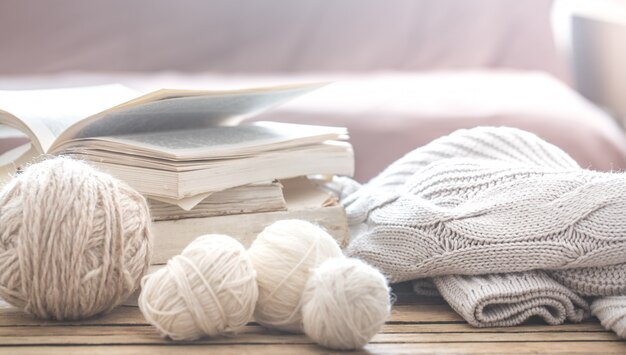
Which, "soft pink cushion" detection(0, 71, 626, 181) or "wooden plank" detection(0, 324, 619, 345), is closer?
"wooden plank" detection(0, 324, 619, 345)

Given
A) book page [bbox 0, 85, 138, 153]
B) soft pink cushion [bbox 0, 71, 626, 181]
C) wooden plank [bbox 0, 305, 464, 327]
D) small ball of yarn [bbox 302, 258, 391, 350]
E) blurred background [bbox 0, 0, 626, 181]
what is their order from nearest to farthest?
small ball of yarn [bbox 302, 258, 391, 350] → wooden plank [bbox 0, 305, 464, 327] → book page [bbox 0, 85, 138, 153] → soft pink cushion [bbox 0, 71, 626, 181] → blurred background [bbox 0, 0, 626, 181]

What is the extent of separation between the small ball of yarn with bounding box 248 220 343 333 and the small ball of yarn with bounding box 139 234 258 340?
2 cm

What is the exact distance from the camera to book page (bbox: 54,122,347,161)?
0.73 m

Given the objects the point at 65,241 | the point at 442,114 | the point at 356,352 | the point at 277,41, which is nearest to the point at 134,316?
the point at 65,241

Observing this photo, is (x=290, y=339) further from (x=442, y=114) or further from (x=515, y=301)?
(x=442, y=114)

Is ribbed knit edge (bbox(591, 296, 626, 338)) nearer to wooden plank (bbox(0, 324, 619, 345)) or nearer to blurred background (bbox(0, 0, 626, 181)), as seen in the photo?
wooden plank (bbox(0, 324, 619, 345))

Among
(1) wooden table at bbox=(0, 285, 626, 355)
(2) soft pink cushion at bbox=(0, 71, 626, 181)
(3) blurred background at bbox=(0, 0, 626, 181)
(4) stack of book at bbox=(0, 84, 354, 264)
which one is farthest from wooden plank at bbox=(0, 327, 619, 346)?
(3) blurred background at bbox=(0, 0, 626, 181)

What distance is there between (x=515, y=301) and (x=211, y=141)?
329mm

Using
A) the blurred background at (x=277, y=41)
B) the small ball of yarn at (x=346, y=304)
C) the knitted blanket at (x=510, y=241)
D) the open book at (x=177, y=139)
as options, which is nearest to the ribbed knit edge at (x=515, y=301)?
the knitted blanket at (x=510, y=241)

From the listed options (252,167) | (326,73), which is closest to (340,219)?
(252,167)

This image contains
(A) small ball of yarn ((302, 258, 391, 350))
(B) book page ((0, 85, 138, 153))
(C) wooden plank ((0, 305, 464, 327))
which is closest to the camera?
(A) small ball of yarn ((302, 258, 391, 350))

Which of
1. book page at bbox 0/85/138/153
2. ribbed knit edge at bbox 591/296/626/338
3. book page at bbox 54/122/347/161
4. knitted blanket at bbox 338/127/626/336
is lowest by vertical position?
ribbed knit edge at bbox 591/296/626/338

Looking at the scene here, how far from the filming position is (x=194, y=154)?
2.38ft

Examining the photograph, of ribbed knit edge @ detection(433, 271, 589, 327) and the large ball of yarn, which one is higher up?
the large ball of yarn
